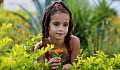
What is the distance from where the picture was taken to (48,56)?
1.82m

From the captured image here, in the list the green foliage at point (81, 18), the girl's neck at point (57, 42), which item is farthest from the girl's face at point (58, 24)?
the green foliage at point (81, 18)

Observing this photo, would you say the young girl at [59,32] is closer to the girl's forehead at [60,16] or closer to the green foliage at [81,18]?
the girl's forehead at [60,16]

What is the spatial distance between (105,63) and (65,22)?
611 mm

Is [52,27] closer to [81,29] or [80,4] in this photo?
[81,29]

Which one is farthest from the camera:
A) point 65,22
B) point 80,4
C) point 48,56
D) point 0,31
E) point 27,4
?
point 27,4

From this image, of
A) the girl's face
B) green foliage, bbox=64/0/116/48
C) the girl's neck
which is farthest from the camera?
green foliage, bbox=64/0/116/48

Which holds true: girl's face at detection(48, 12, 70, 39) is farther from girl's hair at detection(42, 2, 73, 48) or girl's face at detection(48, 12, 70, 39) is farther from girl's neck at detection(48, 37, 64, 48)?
girl's neck at detection(48, 37, 64, 48)

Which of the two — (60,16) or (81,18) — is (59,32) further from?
(81,18)

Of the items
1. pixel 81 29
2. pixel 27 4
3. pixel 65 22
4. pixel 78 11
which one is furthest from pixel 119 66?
pixel 27 4

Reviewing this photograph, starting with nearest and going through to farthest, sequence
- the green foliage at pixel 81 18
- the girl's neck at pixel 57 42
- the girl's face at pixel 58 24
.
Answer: the girl's face at pixel 58 24 → the girl's neck at pixel 57 42 → the green foliage at pixel 81 18

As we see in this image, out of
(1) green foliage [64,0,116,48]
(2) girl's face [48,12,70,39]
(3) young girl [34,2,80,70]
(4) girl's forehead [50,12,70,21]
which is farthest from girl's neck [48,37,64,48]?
(1) green foliage [64,0,116,48]

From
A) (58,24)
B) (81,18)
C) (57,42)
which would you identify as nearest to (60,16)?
(58,24)

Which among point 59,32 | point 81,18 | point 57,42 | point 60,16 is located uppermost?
point 81,18

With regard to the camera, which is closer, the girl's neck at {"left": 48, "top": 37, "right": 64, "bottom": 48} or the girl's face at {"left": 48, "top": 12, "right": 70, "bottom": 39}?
the girl's face at {"left": 48, "top": 12, "right": 70, "bottom": 39}
